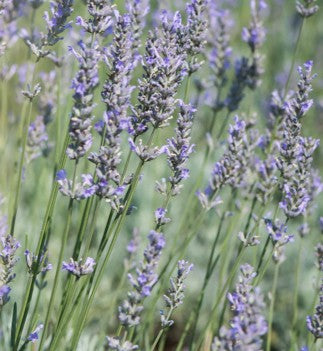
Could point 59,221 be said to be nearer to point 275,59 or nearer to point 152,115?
point 152,115

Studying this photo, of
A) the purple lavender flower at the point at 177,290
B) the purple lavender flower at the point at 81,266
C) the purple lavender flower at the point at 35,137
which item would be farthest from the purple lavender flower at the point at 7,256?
the purple lavender flower at the point at 35,137

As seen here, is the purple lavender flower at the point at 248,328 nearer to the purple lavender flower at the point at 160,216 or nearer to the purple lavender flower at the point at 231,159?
the purple lavender flower at the point at 160,216

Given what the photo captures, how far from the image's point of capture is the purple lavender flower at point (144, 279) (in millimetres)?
1382

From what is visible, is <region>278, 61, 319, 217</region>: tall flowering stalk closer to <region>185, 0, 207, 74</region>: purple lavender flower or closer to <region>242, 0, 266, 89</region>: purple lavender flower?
<region>185, 0, 207, 74</region>: purple lavender flower

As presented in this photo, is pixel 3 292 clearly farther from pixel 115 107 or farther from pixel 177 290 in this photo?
pixel 115 107

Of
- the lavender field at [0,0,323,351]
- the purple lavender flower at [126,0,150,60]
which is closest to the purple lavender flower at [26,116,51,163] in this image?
the lavender field at [0,0,323,351]

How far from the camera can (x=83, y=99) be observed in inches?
57.4

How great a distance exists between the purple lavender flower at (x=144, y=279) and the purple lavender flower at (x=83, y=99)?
11.6 inches

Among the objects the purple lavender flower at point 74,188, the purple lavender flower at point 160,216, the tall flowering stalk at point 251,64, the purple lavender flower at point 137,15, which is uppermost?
the tall flowering stalk at point 251,64

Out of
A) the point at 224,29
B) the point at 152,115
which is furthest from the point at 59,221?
the point at 152,115

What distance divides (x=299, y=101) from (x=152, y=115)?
0.45 metres

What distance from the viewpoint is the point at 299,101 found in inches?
69.6

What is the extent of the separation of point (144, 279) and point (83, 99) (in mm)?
443

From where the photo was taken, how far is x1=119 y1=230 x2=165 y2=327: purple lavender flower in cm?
138
